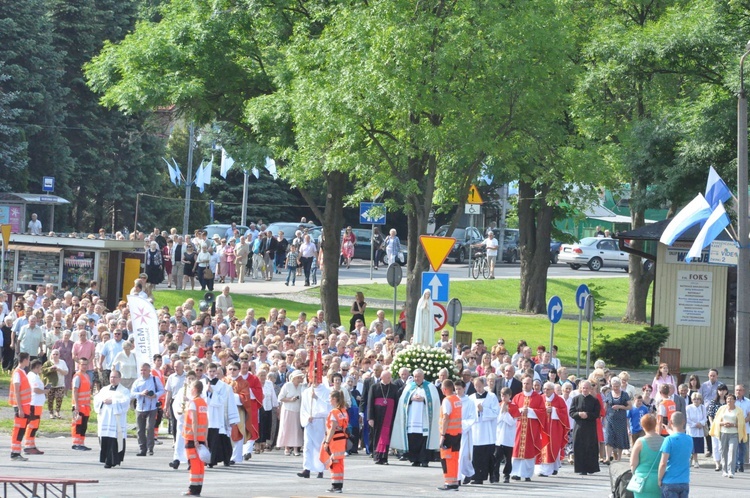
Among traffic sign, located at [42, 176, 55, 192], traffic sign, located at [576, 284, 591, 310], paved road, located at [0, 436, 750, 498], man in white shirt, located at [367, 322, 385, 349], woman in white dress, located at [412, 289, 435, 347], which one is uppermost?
traffic sign, located at [42, 176, 55, 192]

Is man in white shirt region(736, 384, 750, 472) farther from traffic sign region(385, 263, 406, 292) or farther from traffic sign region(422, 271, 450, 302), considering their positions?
traffic sign region(385, 263, 406, 292)

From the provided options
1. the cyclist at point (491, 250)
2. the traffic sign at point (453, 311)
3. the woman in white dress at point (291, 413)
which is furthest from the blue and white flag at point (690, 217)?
the cyclist at point (491, 250)

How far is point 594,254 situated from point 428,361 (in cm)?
3825

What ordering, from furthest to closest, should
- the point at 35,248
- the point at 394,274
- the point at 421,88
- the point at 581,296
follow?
1. the point at 35,248
2. the point at 394,274
3. the point at 581,296
4. the point at 421,88

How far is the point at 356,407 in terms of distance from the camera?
72.9ft

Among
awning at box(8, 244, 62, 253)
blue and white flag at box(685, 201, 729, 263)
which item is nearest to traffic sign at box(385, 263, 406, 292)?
blue and white flag at box(685, 201, 729, 263)

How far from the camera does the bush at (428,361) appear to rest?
2206cm

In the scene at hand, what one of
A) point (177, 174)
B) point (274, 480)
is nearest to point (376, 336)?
point (274, 480)

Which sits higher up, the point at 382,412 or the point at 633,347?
the point at 633,347

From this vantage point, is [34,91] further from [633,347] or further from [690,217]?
[690,217]

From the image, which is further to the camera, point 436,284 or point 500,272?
point 500,272

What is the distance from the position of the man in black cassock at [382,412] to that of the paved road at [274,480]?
0.28 metres

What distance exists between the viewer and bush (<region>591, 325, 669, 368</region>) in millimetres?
31359

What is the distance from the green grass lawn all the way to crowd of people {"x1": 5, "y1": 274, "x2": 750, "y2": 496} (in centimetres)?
1719
